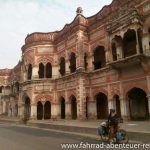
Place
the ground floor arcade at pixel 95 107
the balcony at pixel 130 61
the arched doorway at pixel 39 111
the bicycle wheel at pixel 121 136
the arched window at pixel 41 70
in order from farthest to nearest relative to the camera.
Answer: the arched window at pixel 41 70 → the arched doorway at pixel 39 111 → the ground floor arcade at pixel 95 107 → the balcony at pixel 130 61 → the bicycle wheel at pixel 121 136

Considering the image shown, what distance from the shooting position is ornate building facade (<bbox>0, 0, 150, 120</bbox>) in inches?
639

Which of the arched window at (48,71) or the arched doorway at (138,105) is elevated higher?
the arched window at (48,71)

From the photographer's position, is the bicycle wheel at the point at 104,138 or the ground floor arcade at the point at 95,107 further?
the ground floor arcade at the point at 95,107

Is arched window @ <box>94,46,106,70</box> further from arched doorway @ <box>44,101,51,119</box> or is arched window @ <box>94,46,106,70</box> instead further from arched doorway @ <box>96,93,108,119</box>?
arched doorway @ <box>44,101,51,119</box>

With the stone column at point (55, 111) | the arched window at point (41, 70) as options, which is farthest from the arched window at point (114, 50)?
the arched window at point (41, 70)

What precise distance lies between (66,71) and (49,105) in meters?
5.15

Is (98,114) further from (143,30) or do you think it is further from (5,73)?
(5,73)

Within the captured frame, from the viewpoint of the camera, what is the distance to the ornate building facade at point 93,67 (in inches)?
639

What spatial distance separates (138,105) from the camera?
18172 millimetres

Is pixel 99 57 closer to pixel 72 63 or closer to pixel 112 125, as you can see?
pixel 72 63

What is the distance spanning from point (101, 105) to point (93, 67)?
3.75 meters

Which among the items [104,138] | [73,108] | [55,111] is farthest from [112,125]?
[55,111]

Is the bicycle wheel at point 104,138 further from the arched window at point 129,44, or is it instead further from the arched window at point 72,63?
the arched window at point 72,63

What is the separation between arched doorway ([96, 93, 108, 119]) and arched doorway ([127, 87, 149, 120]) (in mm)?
3410
